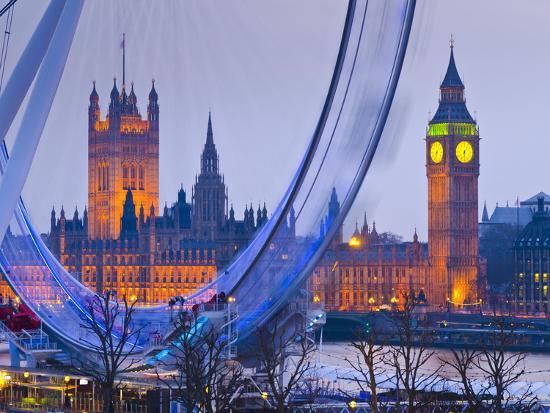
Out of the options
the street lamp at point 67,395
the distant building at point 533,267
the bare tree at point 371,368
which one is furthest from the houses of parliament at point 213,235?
the street lamp at point 67,395

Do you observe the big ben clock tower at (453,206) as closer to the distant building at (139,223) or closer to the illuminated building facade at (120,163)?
the distant building at (139,223)

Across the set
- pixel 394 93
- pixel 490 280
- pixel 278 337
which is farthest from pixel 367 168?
pixel 490 280

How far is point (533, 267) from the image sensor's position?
6288 centimetres

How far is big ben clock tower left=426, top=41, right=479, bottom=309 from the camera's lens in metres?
64.2

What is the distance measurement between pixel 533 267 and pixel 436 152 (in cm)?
554

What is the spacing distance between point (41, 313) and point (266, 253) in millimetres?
5558

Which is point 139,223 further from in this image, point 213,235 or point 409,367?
point 409,367

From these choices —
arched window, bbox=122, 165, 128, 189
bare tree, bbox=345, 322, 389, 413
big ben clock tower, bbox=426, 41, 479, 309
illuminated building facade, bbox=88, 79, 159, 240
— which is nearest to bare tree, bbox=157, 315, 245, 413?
bare tree, bbox=345, 322, 389, 413

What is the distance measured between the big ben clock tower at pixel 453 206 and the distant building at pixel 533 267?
1.78 meters

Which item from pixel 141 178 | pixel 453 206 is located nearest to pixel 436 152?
pixel 453 206

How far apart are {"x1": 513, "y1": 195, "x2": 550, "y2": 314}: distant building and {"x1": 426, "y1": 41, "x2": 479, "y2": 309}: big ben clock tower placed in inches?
69.9

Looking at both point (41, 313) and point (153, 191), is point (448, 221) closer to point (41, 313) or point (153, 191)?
point (153, 191)

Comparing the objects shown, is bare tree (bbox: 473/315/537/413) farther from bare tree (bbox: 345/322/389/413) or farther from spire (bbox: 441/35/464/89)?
spire (bbox: 441/35/464/89)

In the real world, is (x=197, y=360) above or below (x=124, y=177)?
below
